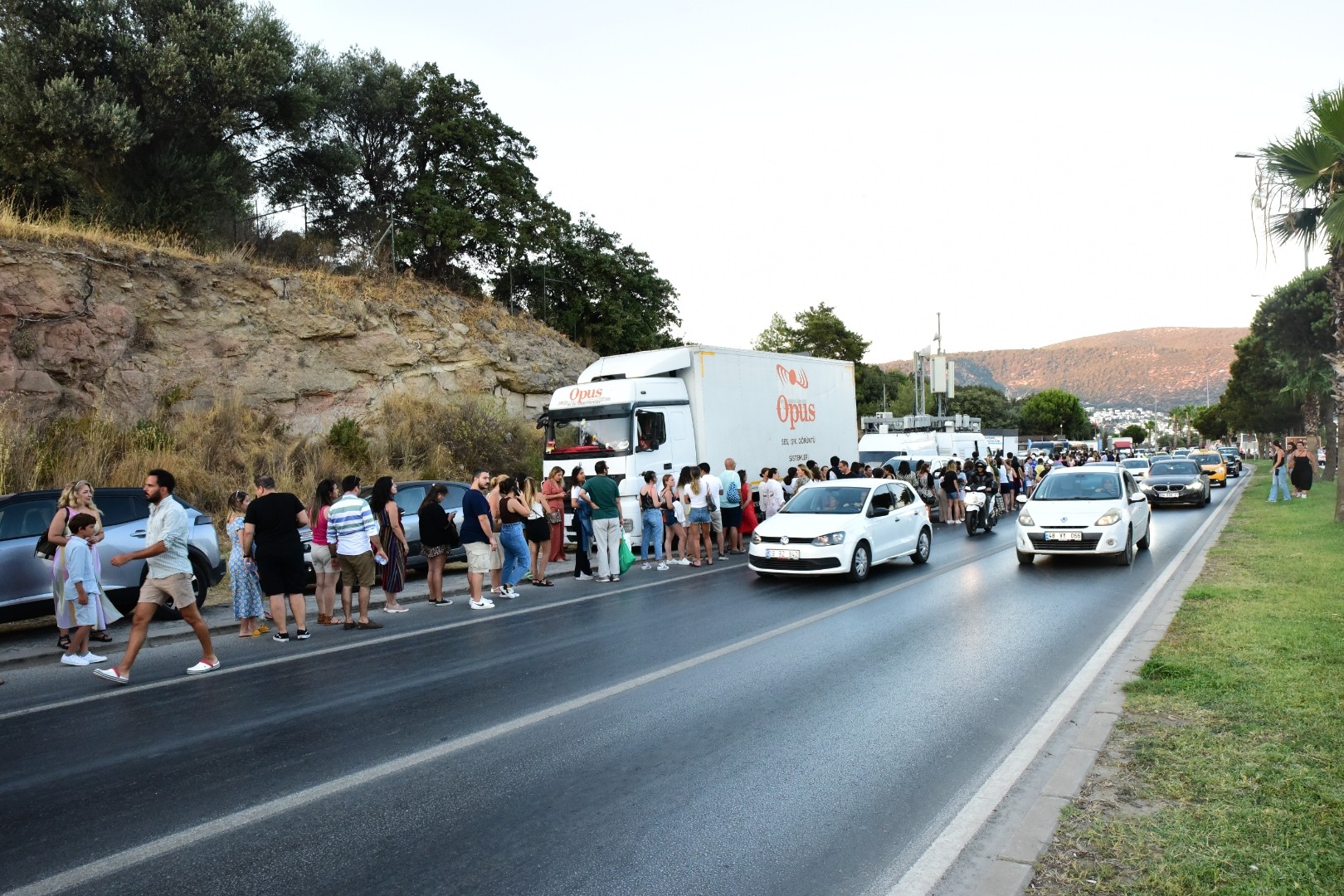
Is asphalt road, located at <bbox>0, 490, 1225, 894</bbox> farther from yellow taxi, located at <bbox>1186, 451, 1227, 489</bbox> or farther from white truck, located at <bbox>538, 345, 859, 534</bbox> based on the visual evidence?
yellow taxi, located at <bbox>1186, 451, 1227, 489</bbox>

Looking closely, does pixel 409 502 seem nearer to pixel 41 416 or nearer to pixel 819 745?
pixel 41 416

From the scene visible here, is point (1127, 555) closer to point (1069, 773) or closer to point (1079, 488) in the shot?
point (1079, 488)

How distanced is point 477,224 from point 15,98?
1203 cm

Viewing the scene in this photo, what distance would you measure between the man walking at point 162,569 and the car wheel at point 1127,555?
13.0m

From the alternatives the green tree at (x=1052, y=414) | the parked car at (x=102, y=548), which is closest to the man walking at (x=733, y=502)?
the parked car at (x=102, y=548)

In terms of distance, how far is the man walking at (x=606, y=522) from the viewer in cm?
1429

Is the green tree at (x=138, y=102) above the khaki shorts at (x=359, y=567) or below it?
above

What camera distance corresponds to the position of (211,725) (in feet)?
20.8

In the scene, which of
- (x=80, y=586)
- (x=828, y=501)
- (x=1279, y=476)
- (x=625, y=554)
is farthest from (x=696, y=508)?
(x=1279, y=476)

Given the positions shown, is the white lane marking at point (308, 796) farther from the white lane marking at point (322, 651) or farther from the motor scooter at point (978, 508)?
the motor scooter at point (978, 508)

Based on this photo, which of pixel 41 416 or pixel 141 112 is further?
pixel 141 112

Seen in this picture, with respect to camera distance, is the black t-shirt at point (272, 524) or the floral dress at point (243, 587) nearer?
the black t-shirt at point (272, 524)

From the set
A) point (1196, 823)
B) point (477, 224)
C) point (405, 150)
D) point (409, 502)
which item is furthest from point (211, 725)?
point (405, 150)

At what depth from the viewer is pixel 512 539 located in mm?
12539
